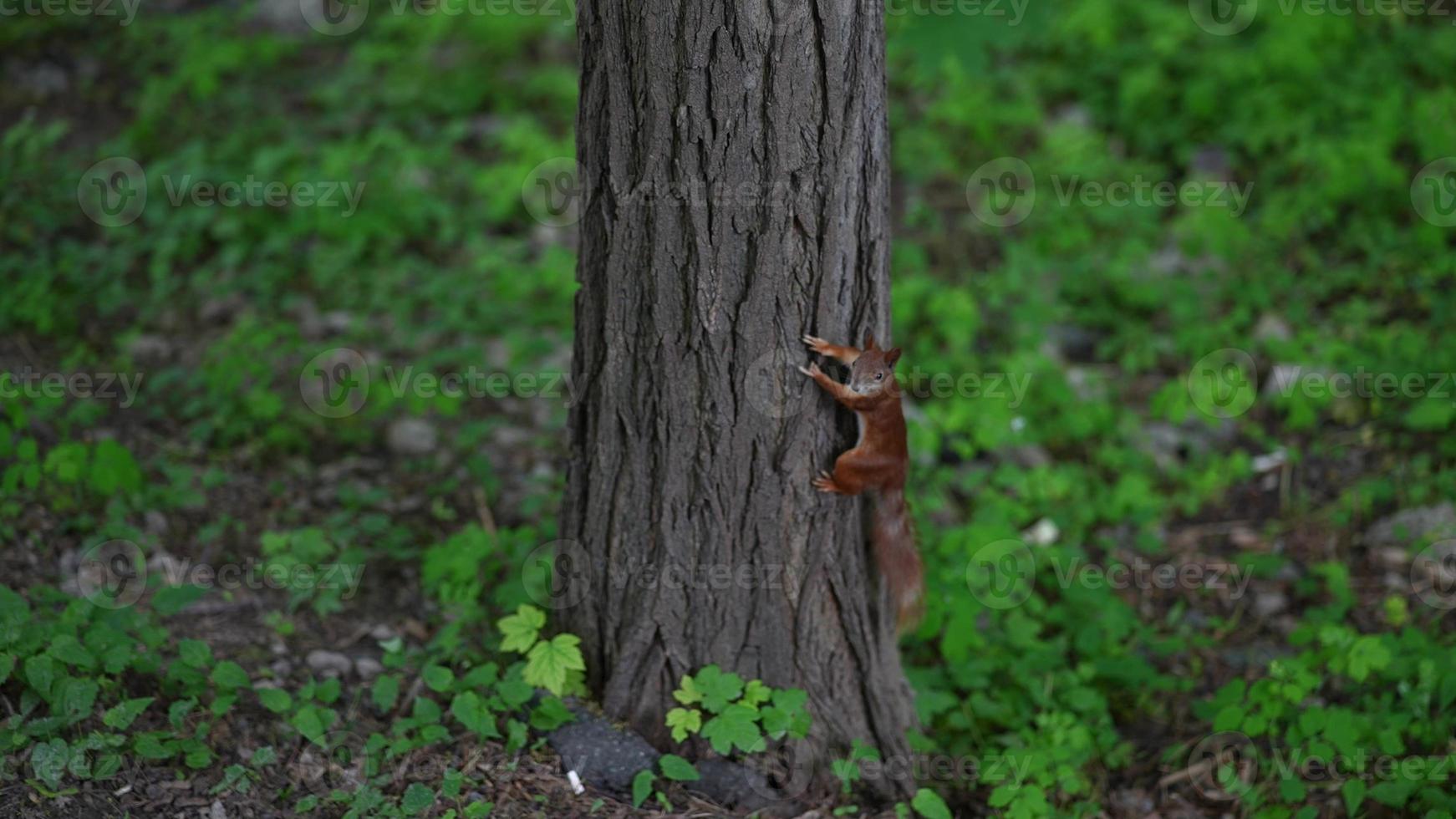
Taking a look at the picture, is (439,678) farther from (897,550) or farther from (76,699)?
(897,550)

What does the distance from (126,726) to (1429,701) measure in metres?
3.73

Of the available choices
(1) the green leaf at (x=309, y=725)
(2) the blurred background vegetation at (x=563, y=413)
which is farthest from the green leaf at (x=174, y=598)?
(1) the green leaf at (x=309, y=725)

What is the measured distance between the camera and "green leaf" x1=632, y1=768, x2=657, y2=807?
299cm

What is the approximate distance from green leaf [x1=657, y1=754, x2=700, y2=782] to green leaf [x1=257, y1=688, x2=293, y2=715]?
1.03 meters

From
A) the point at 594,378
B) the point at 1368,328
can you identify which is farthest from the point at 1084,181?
the point at 594,378

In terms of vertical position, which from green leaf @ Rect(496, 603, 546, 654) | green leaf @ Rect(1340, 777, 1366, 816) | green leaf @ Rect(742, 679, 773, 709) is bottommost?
green leaf @ Rect(1340, 777, 1366, 816)

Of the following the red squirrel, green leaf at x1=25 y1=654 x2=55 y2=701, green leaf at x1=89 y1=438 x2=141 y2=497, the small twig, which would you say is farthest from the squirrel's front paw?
green leaf at x1=89 y1=438 x2=141 y2=497

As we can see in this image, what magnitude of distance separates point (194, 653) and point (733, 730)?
1486 millimetres

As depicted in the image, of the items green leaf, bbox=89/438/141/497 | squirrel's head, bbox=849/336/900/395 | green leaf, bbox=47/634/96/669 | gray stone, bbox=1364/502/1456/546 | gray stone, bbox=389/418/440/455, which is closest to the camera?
squirrel's head, bbox=849/336/900/395

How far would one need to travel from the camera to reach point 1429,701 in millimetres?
3549

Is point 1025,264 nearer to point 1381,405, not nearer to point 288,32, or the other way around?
point 1381,405

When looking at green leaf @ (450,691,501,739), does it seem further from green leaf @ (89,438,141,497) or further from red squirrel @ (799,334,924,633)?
green leaf @ (89,438,141,497)

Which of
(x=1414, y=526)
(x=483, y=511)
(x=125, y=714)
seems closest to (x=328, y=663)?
(x=125, y=714)

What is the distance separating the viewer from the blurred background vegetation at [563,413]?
324 cm
